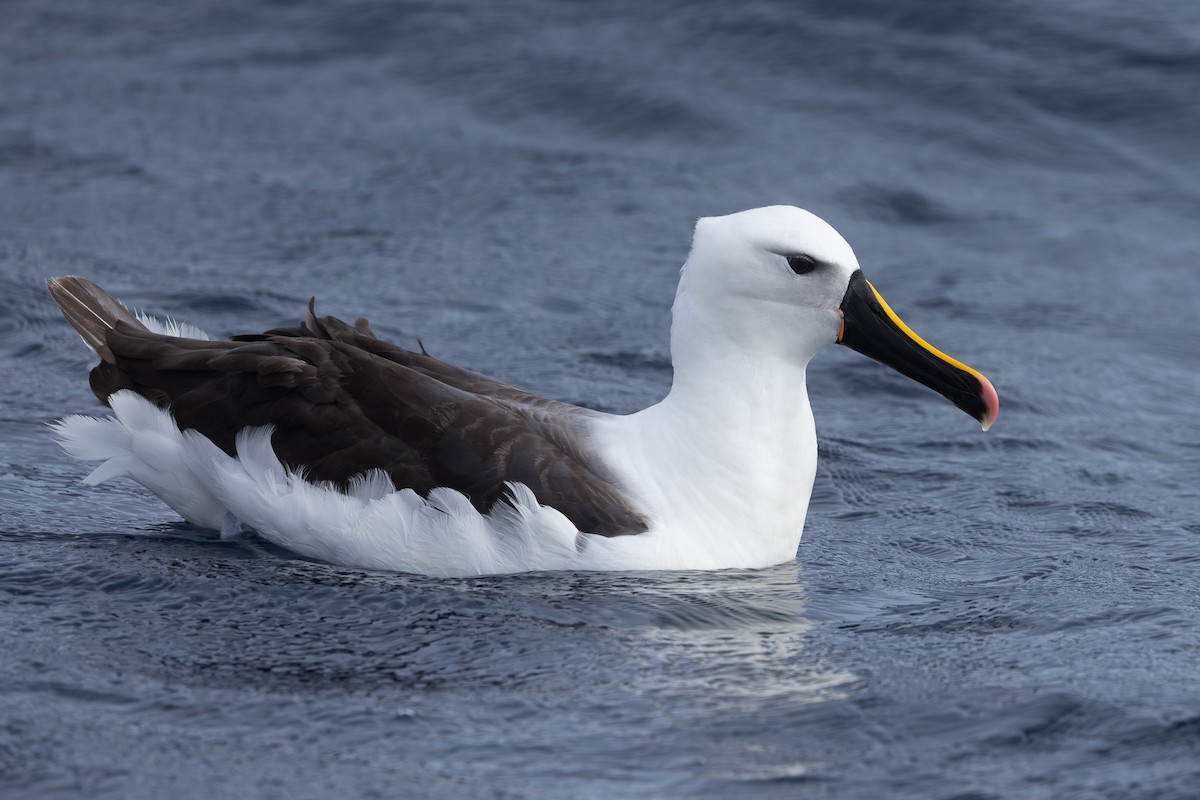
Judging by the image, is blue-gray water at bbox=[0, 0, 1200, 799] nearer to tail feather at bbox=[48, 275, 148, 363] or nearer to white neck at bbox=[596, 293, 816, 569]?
white neck at bbox=[596, 293, 816, 569]

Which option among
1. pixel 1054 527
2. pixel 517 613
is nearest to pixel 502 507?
pixel 517 613

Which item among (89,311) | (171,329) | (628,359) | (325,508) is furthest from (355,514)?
(628,359)

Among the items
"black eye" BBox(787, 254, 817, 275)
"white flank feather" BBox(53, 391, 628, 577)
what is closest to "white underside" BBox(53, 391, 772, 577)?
"white flank feather" BBox(53, 391, 628, 577)

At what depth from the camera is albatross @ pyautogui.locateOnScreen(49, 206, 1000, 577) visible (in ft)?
23.6

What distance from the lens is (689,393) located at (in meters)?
7.63

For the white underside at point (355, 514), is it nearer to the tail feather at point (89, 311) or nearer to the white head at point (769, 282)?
the tail feather at point (89, 311)

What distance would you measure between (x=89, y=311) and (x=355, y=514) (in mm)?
1976

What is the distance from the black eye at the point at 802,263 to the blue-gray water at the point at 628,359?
140 cm

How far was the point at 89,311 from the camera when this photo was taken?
831cm

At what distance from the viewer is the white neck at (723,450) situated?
7438 millimetres

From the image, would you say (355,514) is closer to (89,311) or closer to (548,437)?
(548,437)

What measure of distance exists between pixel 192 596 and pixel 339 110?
9522 mm

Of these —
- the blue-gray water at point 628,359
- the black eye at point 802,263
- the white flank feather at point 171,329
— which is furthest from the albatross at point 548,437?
the white flank feather at point 171,329

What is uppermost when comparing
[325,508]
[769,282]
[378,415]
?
[769,282]
